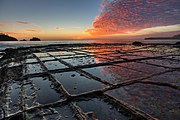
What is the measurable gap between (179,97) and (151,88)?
0.95 metres

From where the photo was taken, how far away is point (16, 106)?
3805 millimetres

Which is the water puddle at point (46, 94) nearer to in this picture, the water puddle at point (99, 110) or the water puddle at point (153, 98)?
the water puddle at point (99, 110)

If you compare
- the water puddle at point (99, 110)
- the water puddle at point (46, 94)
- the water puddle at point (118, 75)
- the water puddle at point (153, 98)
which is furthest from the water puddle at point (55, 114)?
the water puddle at point (118, 75)

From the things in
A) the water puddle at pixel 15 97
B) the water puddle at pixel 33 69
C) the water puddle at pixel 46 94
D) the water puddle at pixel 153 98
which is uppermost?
the water puddle at pixel 153 98

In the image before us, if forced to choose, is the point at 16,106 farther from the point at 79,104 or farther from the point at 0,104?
the point at 79,104

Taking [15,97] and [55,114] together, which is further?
[15,97]

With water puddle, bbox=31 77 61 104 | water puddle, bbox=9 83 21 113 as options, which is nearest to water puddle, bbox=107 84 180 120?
water puddle, bbox=31 77 61 104

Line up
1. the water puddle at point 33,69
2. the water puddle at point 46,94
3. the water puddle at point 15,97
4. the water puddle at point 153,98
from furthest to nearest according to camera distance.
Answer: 1. the water puddle at point 33,69
2. the water puddle at point 46,94
3. the water puddle at point 15,97
4. the water puddle at point 153,98

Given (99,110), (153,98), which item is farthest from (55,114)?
(153,98)

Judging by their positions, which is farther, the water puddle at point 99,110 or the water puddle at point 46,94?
the water puddle at point 46,94

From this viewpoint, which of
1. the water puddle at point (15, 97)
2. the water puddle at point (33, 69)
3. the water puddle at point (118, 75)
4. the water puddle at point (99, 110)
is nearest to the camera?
the water puddle at point (99, 110)

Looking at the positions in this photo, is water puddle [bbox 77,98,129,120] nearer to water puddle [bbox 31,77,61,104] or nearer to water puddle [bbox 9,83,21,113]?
water puddle [bbox 31,77,61,104]

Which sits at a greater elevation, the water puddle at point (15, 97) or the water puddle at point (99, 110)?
the water puddle at point (99, 110)

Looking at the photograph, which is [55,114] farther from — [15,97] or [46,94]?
[15,97]
